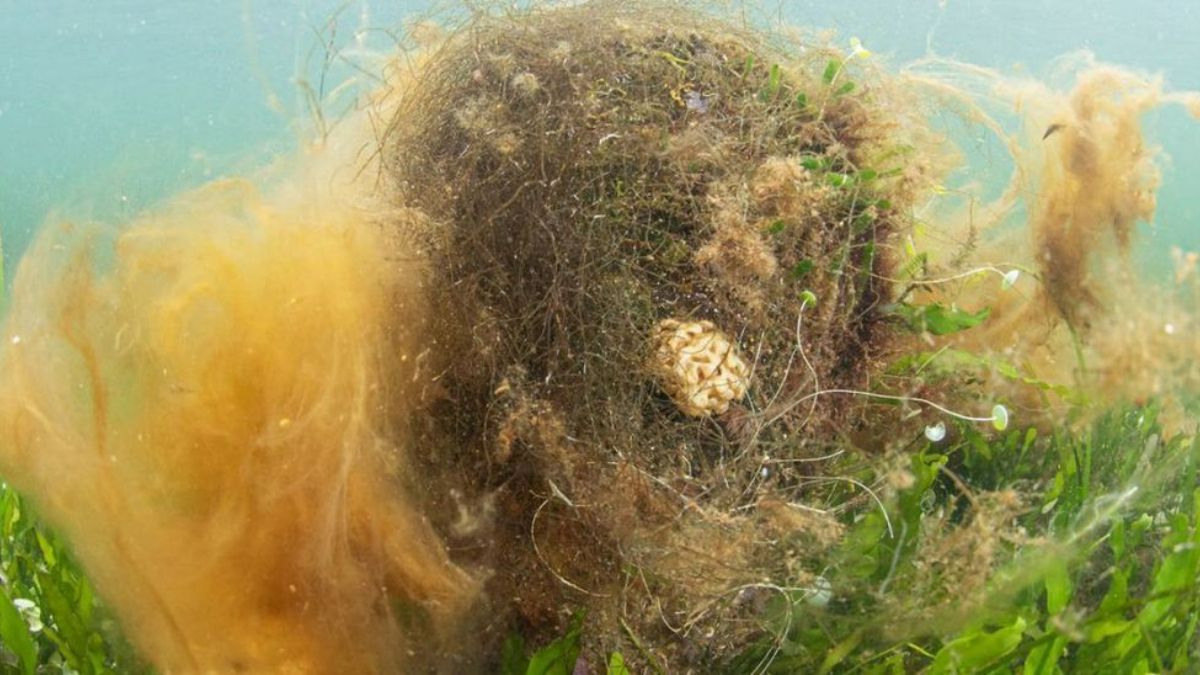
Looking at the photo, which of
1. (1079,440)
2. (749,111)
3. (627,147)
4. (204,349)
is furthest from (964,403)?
(204,349)

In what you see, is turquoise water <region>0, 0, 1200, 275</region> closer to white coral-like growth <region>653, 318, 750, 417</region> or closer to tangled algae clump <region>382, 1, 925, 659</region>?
tangled algae clump <region>382, 1, 925, 659</region>

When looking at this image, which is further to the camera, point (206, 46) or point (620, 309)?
point (206, 46)

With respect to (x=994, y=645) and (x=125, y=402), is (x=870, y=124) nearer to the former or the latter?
(x=994, y=645)

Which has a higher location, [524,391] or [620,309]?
[620,309]

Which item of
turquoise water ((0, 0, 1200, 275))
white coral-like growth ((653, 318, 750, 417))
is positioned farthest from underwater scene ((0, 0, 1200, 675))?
turquoise water ((0, 0, 1200, 275))

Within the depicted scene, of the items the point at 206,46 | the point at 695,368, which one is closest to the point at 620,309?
the point at 695,368

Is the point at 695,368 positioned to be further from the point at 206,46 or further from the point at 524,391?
the point at 206,46

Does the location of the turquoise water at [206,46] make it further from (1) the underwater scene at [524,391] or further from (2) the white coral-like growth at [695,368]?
(2) the white coral-like growth at [695,368]
